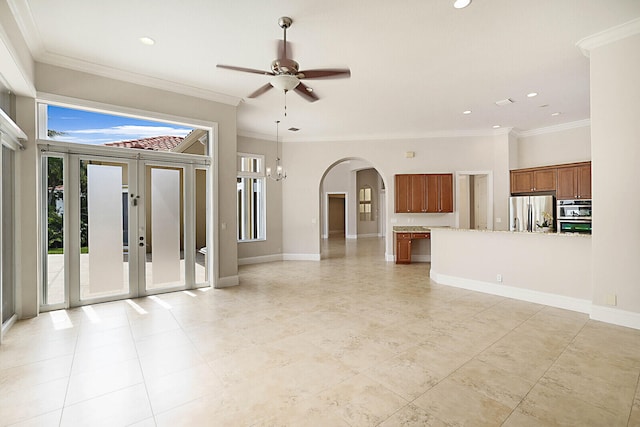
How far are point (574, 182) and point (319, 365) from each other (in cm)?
686

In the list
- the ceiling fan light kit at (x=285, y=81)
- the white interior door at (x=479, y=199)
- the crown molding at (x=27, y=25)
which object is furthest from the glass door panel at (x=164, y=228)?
the white interior door at (x=479, y=199)

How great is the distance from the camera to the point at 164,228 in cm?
481

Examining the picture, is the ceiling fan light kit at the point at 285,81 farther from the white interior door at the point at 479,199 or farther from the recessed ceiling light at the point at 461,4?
the white interior door at the point at 479,199

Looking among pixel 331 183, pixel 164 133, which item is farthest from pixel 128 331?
pixel 331 183

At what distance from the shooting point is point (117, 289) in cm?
447

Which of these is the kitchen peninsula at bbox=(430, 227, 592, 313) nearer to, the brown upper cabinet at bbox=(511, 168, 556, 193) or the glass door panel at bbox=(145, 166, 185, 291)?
the brown upper cabinet at bbox=(511, 168, 556, 193)

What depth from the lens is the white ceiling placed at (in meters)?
2.98

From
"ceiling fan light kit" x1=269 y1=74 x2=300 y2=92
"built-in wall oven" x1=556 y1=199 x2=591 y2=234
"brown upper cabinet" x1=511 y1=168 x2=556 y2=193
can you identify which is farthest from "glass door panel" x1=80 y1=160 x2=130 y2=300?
"built-in wall oven" x1=556 y1=199 x2=591 y2=234

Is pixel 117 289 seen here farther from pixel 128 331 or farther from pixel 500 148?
pixel 500 148

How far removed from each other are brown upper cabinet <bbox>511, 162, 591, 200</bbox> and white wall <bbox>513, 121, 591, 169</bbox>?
469 mm

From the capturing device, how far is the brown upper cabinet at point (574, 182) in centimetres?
625

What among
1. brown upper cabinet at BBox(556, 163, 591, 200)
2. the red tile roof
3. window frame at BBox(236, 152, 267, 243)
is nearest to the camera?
the red tile roof

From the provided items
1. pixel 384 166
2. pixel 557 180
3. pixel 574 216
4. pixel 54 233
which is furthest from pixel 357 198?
pixel 54 233

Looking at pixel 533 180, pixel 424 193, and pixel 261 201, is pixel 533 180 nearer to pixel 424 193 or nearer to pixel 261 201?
pixel 424 193
